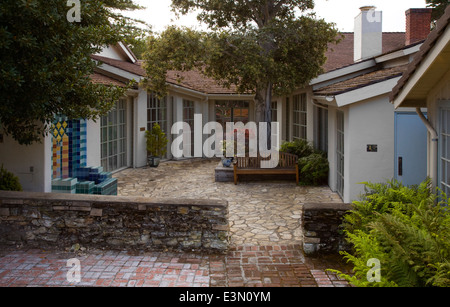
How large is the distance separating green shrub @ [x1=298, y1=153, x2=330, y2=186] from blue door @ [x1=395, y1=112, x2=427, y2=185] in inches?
136

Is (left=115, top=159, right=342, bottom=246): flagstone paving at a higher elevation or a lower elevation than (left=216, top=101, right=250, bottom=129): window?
lower

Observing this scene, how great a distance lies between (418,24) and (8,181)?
11.4 m

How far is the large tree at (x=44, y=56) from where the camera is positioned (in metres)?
5.74

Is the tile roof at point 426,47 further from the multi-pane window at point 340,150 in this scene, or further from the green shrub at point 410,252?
the multi-pane window at point 340,150

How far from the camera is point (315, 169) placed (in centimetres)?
1235

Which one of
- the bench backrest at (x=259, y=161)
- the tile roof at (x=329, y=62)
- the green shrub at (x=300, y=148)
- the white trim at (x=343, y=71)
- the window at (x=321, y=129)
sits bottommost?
the bench backrest at (x=259, y=161)

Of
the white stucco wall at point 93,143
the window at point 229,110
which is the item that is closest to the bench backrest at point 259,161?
the white stucco wall at point 93,143

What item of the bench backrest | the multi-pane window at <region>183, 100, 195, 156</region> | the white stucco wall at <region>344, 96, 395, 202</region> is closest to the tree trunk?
the bench backrest

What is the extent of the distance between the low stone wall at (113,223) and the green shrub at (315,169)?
250 inches

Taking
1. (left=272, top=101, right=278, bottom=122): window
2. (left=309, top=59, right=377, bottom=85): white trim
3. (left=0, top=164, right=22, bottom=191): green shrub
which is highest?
(left=309, top=59, right=377, bottom=85): white trim

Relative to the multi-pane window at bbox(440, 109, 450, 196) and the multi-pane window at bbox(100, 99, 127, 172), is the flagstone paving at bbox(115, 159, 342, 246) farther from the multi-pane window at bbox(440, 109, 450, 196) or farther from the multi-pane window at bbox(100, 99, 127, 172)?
the multi-pane window at bbox(440, 109, 450, 196)

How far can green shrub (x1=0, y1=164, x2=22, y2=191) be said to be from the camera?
25.7 feet

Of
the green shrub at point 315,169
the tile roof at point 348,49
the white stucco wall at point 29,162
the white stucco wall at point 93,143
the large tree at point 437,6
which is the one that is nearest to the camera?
the white stucco wall at point 29,162
